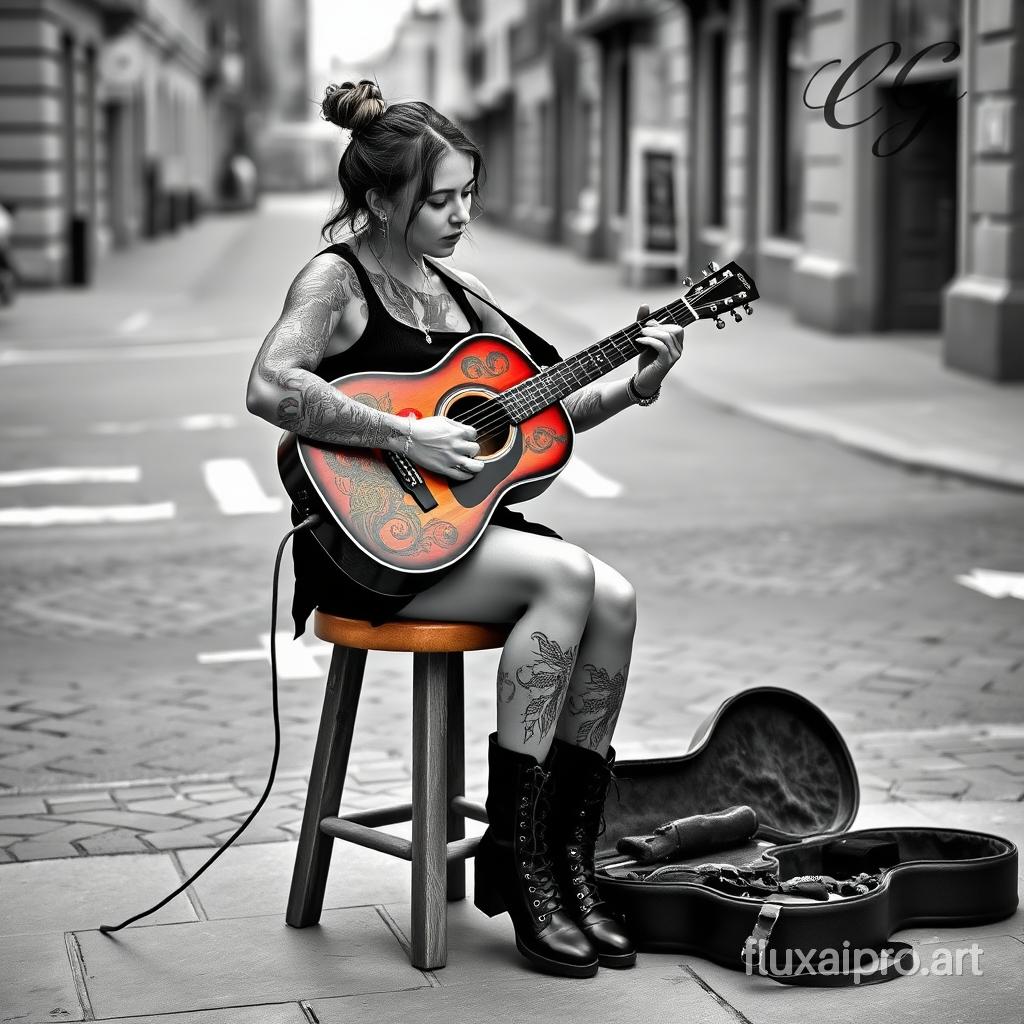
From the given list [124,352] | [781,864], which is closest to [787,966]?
[781,864]

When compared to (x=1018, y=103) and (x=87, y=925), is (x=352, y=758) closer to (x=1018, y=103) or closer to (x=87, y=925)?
(x=87, y=925)

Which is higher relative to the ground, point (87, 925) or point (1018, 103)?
point (1018, 103)

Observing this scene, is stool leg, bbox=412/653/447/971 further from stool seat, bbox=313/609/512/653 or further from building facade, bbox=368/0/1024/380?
building facade, bbox=368/0/1024/380

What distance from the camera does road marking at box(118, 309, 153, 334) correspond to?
65.1ft

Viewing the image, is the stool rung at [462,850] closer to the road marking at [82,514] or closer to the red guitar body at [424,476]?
the red guitar body at [424,476]

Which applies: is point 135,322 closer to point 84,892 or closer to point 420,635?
point 84,892

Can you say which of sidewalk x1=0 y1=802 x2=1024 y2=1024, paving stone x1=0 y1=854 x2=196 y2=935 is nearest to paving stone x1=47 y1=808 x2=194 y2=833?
paving stone x1=0 y1=854 x2=196 y2=935

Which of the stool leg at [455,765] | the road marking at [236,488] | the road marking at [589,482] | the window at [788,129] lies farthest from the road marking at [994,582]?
the window at [788,129]

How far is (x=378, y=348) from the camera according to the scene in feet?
11.9

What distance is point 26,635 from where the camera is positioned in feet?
22.2

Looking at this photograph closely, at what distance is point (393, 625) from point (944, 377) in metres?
11.9

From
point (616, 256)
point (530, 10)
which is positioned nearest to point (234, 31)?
point (530, 10)

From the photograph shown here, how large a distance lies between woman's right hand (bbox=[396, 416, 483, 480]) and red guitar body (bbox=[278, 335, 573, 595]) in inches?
1.8

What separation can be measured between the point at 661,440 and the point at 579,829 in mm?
8686
